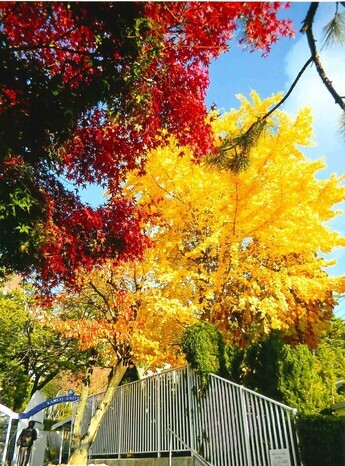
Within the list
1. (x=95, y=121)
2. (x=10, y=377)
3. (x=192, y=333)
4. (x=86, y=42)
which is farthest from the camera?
(x=10, y=377)

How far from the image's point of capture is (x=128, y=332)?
31.3ft

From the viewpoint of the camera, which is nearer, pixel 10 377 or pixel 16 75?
pixel 16 75

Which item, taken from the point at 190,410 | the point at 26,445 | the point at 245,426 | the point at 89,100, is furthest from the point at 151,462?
the point at 89,100

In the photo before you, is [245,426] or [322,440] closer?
[322,440]

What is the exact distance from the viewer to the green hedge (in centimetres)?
536

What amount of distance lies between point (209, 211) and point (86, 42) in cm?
567

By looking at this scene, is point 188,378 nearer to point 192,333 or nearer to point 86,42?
point 192,333

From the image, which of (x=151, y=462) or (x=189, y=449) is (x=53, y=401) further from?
(x=189, y=449)

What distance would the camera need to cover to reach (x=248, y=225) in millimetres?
8703

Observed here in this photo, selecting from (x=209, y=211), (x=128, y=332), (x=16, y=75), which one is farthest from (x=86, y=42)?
(x=128, y=332)

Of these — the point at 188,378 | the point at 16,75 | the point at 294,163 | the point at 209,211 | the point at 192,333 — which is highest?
the point at 294,163

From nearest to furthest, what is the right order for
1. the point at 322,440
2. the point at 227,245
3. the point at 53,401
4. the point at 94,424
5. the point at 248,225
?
1. the point at 322,440
2. the point at 248,225
3. the point at 227,245
4. the point at 94,424
5. the point at 53,401

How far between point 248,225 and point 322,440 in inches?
179

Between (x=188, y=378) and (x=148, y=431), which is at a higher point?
(x=188, y=378)
